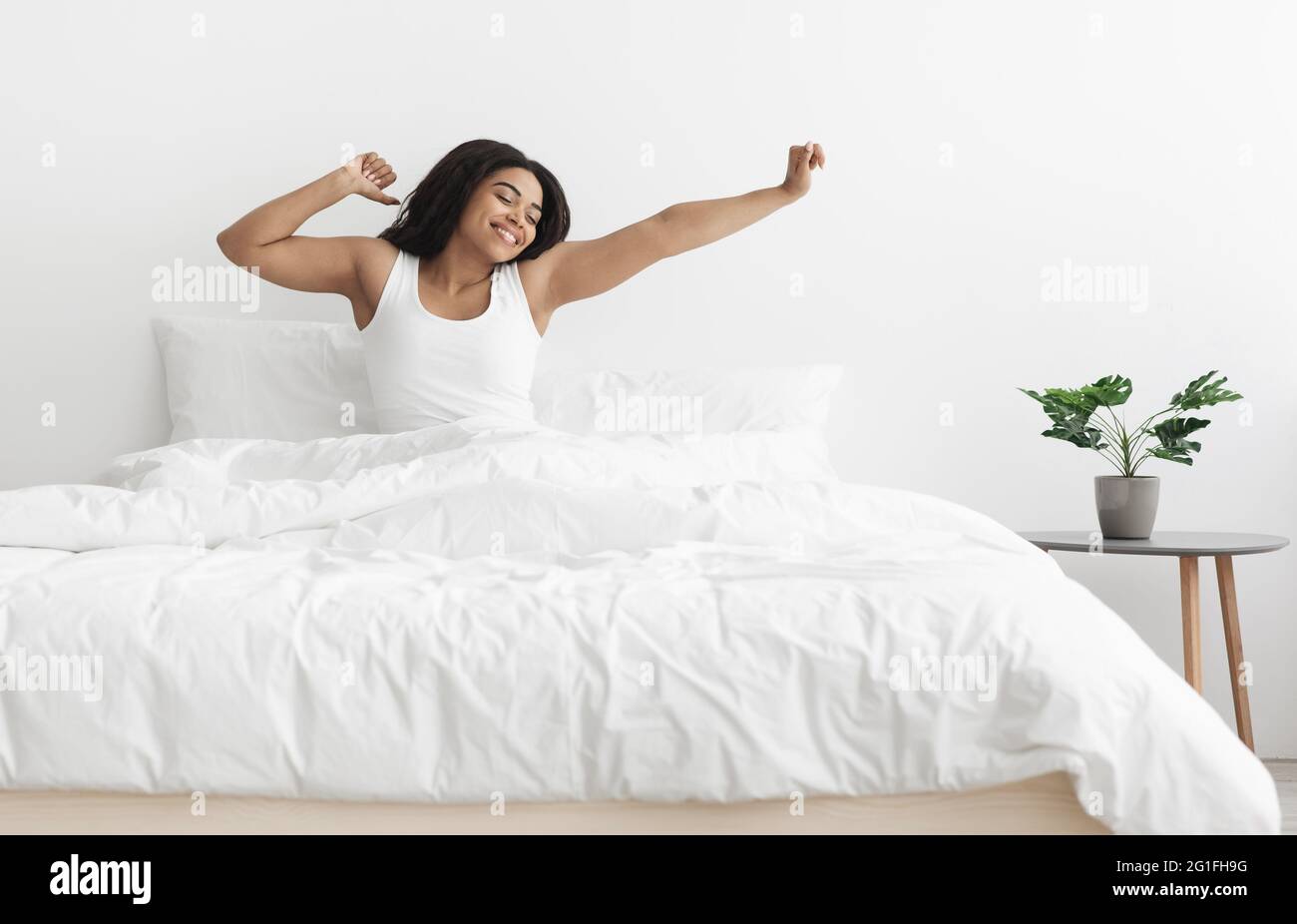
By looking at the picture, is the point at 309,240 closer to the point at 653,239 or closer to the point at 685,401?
the point at 653,239

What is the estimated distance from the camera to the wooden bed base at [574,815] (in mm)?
1046

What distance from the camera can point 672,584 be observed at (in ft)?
3.77

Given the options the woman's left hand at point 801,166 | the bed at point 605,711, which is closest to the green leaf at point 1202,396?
the woman's left hand at point 801,166

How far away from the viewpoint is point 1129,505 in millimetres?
2223

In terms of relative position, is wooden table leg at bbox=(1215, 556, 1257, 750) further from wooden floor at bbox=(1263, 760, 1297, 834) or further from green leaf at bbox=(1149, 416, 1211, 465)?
green leaf at bbox=(1149, 416, 1211, 465)

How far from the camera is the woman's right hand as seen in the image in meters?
2.32

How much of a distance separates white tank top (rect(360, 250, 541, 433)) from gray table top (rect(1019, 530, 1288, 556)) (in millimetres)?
1130

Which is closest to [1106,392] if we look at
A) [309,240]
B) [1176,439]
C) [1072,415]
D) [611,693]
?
[1072,415]

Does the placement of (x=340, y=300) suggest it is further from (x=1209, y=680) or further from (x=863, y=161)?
(x=1209, y=680)

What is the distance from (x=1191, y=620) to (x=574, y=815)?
159 cm

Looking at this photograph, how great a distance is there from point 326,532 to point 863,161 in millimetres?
1676

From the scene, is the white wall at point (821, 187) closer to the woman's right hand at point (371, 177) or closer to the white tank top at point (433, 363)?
the woman's right hand at point (371, 177)

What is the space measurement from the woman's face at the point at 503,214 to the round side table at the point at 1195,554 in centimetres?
124

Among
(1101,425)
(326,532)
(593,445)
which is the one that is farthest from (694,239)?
(326,532)
